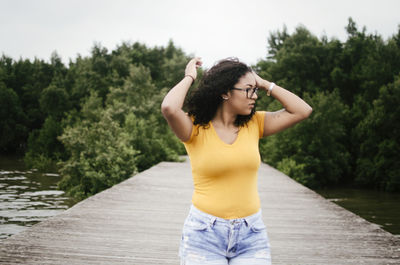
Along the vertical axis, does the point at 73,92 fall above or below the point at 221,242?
above

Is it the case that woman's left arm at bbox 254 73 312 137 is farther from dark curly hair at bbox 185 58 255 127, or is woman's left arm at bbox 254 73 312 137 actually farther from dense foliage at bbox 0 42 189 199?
dense foliage at bbox 0 42 189 199

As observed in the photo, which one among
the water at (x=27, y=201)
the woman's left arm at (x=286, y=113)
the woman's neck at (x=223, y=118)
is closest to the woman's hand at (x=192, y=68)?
the woman's neck at (x=223, y=118)

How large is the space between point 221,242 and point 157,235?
124 inches

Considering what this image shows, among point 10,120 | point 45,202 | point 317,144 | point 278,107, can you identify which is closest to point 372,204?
point 317,144

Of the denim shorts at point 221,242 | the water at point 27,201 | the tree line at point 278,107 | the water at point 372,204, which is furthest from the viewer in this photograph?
the tree line at point 278,107

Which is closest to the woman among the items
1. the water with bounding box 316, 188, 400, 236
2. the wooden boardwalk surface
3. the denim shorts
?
the denim shorts

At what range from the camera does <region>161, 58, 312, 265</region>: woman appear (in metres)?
1.91

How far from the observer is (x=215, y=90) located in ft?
6.88

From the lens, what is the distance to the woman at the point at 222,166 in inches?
75.2

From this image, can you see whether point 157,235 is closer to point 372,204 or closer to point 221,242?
point 221,242

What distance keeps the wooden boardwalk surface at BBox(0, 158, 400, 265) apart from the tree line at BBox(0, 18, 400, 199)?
21.2ft

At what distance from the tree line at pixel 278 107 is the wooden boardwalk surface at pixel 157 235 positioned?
21.2 feet

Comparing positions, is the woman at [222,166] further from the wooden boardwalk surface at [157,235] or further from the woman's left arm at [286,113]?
the wooden boardwalk surface at [157,235]

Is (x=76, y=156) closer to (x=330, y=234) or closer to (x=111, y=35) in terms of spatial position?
(x=330, y=234)
